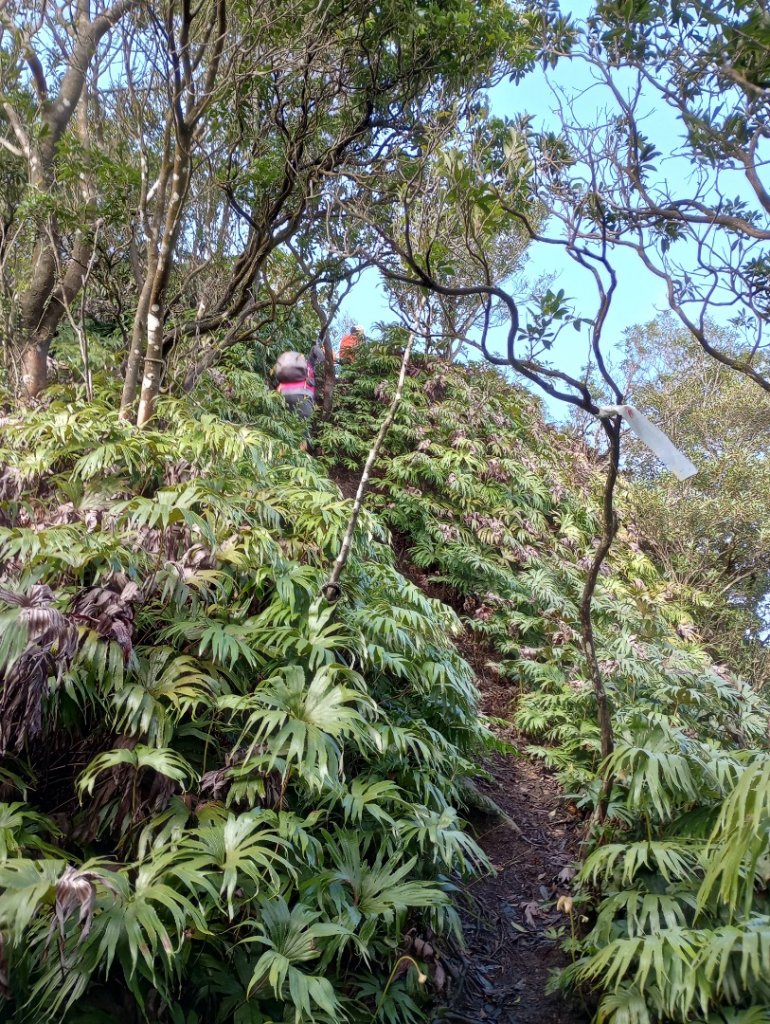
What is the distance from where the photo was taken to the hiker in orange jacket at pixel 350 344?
11727 mm

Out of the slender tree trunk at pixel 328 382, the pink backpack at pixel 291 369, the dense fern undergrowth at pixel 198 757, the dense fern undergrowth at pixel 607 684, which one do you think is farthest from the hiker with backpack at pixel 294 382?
the dense fern undergrowth at pixel 198 757

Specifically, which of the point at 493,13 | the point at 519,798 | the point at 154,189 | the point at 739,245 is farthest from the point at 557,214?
the point at 519,798

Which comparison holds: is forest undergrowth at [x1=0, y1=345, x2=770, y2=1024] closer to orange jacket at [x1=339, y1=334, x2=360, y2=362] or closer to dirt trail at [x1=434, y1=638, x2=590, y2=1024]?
dirt trail at [x1=434, y1=638, x2=590, y2=1024]

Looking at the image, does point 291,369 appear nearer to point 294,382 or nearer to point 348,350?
point 294,382

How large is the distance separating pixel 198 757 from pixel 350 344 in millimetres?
10048

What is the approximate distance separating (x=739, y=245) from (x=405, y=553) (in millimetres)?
4745

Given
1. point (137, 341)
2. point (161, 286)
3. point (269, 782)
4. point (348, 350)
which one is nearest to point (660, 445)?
point (269, 782)

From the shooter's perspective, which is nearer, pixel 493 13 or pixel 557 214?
pixel 557 214

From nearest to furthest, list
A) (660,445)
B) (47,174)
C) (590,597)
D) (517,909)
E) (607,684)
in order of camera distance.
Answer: (660,445), (590,597), (517,909), (607,684), (47,174)

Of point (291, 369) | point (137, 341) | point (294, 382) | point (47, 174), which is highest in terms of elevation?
point (47, 174)

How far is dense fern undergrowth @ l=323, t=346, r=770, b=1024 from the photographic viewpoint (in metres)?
2.32

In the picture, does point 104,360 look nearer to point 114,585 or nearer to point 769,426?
point 114,585

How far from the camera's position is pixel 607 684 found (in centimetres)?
507

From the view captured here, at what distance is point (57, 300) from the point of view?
6.00 metres
